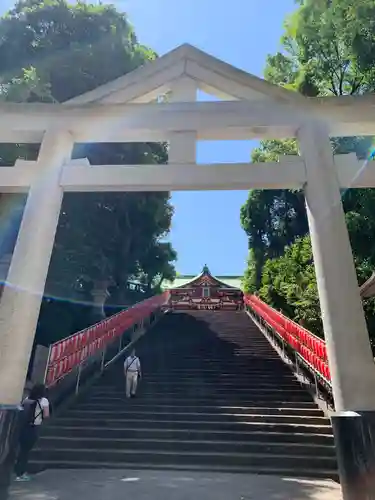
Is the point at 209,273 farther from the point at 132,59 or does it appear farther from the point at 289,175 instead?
the point at 289,175

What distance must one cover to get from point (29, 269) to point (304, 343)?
6809 millimetres

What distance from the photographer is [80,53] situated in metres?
14.8

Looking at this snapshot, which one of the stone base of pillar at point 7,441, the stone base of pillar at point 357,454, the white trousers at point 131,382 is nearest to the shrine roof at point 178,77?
the stone base of pillar at point 7,441

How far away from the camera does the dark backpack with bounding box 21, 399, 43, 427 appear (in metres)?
5.46

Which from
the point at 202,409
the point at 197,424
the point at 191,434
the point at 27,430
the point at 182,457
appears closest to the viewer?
the point at 27,430

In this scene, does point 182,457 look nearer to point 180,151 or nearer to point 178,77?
point 180,151

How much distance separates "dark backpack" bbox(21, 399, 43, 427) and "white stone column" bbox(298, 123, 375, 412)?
372 centimetres

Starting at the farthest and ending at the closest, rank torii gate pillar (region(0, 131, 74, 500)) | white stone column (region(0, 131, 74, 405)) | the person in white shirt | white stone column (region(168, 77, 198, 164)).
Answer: the person in white shirt
white stone column (region(168, 77, 198, 164))
white stone column (region(0, 131, 74, 405))
torii gate pillar (region(0, 131, 74, 500))

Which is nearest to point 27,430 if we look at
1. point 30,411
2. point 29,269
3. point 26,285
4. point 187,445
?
point 30,411

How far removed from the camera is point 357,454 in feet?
12.3

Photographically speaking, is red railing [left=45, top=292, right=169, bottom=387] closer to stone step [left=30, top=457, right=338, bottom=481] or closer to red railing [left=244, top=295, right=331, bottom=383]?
stone step [left=30, top=457, right=338, bottom=481]

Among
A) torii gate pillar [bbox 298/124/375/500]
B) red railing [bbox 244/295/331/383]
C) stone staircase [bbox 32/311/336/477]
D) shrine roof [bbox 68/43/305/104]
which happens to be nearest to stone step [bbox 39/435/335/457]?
stone staircase [bbox 32/311/336/477]

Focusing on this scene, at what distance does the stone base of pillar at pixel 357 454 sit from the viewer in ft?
12.1

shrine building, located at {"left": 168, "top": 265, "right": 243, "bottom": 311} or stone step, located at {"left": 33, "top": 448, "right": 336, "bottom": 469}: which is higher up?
shrine building, located at {"left": 168, "top": 265, "right": 243, "bottom": 311}
